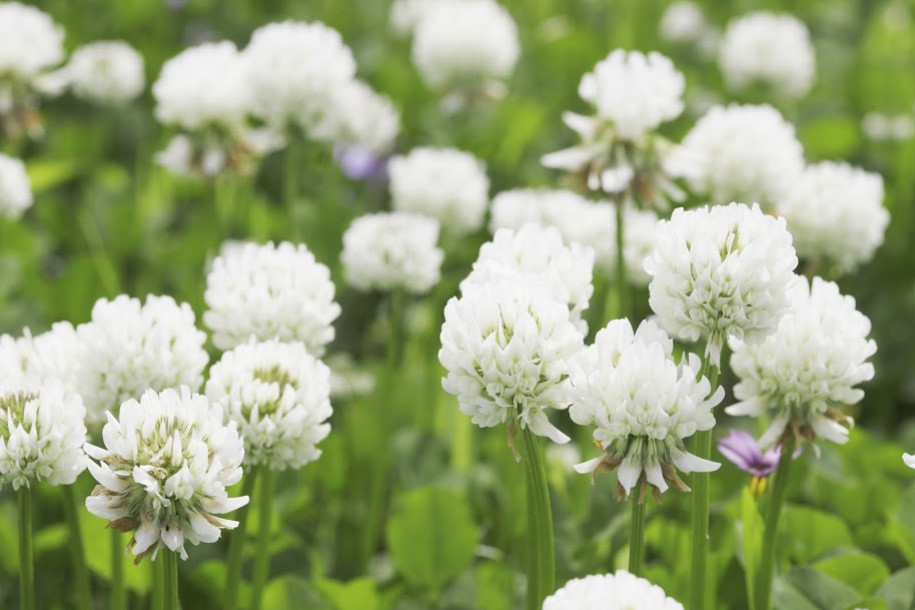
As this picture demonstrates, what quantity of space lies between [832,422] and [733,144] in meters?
0.61

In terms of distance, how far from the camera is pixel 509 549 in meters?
1.70

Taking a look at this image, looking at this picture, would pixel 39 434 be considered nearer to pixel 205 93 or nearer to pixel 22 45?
pixel 205 93

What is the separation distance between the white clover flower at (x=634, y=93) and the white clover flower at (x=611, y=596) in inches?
29.5

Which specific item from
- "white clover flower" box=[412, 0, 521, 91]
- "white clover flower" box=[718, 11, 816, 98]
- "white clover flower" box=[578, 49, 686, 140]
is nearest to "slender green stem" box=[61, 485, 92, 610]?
"white clover flower" box=[578, 49, 686, 140]

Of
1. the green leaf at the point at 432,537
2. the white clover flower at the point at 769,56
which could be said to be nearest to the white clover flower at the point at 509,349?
the green leaf at the point at 432,537

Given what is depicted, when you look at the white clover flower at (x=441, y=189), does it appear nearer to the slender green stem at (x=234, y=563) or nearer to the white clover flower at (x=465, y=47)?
the white clover flower at (x=465, y=47)

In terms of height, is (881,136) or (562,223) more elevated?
(881,136)

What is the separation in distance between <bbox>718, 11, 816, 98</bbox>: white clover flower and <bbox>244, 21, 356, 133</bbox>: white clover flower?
3.34 feet

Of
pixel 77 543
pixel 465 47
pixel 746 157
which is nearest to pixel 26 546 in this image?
pixel 77 543

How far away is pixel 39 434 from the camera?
1.00m

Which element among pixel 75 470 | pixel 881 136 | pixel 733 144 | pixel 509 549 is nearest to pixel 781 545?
pixel 509 549

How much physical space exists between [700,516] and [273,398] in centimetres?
38

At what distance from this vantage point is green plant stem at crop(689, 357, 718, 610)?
104 centimetres

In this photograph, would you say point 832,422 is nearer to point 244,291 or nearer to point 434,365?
point 244,291
